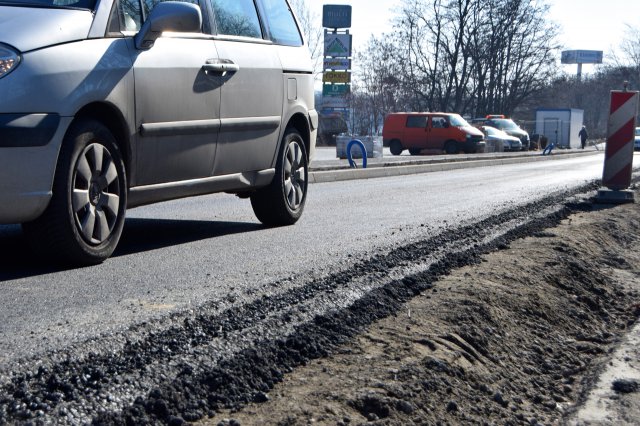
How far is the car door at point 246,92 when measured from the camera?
6.78 meters

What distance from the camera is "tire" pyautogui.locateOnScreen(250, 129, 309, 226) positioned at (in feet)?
25.1

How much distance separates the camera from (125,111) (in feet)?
18.6

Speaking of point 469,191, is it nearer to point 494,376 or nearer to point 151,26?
point 151,26

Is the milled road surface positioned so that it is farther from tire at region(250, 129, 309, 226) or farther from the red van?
the red van

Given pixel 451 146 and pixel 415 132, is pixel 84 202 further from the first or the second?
pixel 415 132

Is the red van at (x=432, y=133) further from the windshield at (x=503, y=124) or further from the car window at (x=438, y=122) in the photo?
the windshield at (x=503, y=124)

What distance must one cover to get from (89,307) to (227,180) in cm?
256

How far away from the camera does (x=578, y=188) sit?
14.5 meters

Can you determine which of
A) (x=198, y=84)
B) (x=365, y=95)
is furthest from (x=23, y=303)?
(x=365, y=95)

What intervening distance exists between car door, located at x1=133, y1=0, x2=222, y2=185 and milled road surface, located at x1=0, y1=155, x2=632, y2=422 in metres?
0.54

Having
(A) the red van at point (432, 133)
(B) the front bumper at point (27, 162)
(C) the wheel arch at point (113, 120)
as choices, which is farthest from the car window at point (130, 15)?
(A) the red van at point (432, 133)

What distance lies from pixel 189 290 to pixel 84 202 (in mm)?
867

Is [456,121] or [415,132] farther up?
[456,121]

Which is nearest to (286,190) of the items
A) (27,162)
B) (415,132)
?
(27,162)
